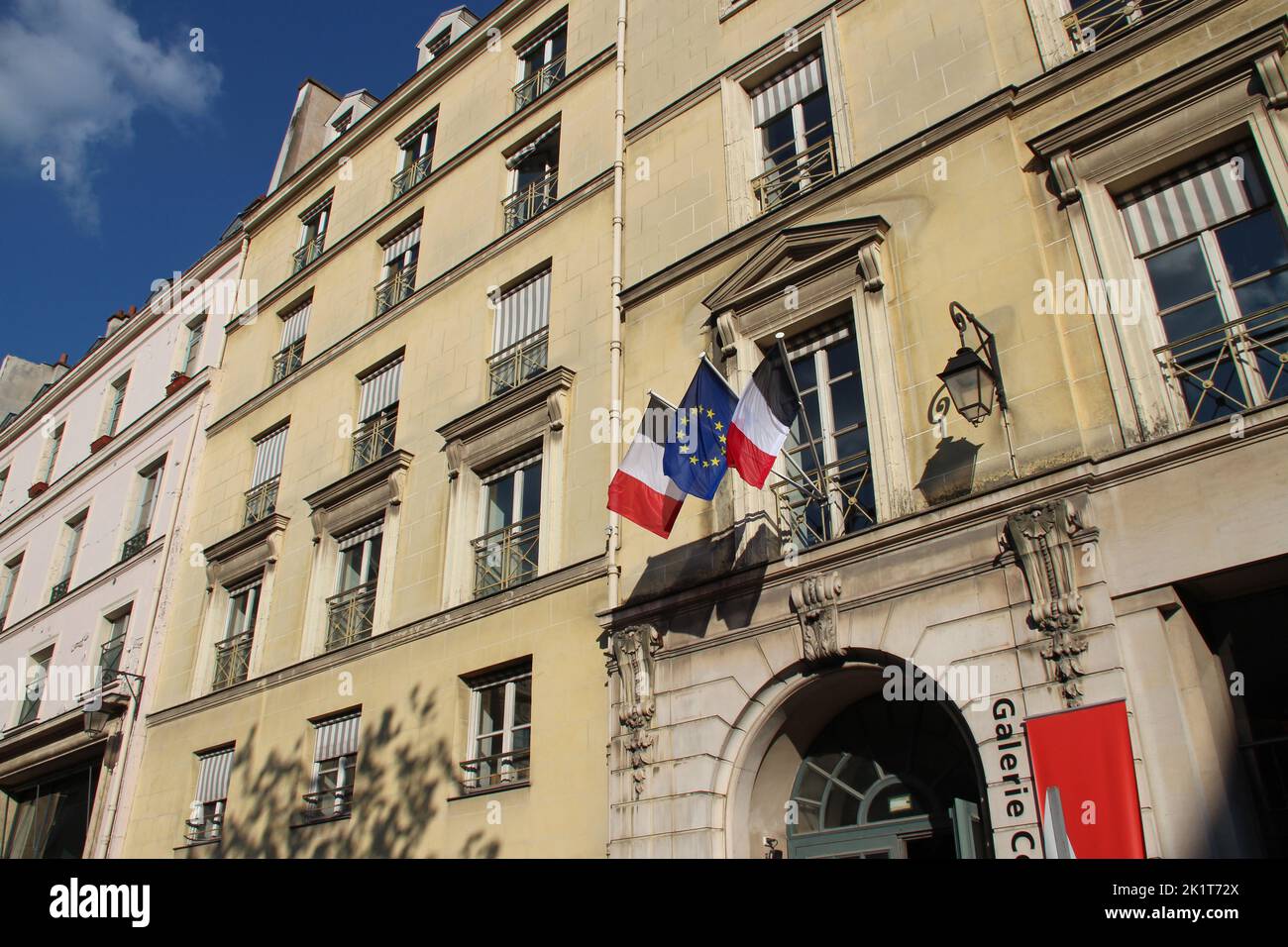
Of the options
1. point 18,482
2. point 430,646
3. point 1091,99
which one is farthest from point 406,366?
point 18,482

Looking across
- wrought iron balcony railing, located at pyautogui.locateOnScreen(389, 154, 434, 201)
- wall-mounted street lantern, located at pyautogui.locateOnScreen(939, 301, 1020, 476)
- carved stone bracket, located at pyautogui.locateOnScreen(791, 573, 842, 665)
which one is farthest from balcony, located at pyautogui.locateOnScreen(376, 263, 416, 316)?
wall-mounted street lantern, located at pyautogui.locateOnScreen(939, 301, 1020, 476)

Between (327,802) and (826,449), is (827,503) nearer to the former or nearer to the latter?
(826,449)

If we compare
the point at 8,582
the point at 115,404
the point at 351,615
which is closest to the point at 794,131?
the point at 351,615

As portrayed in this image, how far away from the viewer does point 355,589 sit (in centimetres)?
1575

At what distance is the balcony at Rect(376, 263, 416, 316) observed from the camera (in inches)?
736

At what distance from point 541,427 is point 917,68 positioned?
21.2 feet

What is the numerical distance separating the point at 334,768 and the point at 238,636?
419cm

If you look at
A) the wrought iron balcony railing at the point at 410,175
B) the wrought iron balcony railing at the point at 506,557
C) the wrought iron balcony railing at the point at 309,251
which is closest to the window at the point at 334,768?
the wrought iron balcony railing at the point at 506,557

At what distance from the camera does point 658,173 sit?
14.5m

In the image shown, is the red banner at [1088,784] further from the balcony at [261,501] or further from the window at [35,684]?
the window at [35,684]

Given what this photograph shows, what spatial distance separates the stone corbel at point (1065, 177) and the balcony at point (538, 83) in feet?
33.2

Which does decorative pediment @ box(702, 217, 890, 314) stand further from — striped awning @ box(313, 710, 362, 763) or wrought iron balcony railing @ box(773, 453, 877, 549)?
striped awning @ box(313, 710, 362, 763)

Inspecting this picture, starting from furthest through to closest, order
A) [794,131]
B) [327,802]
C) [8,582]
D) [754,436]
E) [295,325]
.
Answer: [8,582]
[295,325]
[327,802]
[794,131]
[754,436]

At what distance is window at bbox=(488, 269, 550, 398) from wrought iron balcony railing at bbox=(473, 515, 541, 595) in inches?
85.1
